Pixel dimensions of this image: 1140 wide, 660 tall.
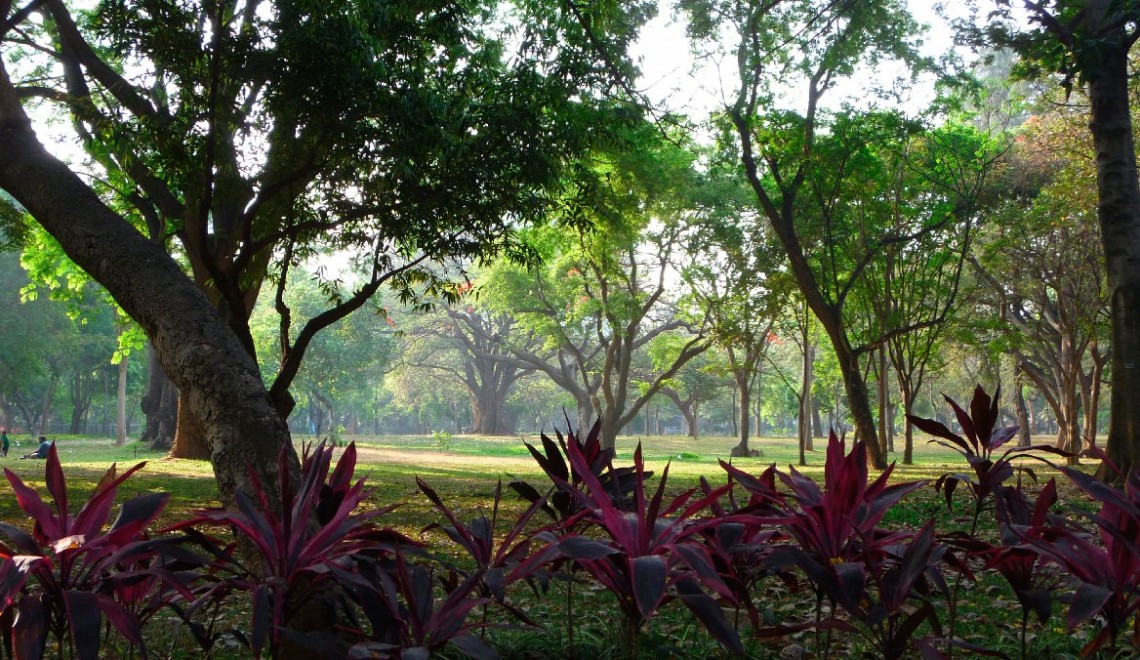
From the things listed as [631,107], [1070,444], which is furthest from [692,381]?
[631,107]

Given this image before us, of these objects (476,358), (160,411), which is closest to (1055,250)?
(160,411)

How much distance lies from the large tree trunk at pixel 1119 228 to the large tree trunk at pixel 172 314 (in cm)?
897

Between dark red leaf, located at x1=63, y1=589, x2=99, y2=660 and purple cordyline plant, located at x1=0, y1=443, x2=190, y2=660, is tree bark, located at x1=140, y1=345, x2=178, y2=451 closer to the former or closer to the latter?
purple cordyline plant, located at x1=0, y1=443, x2=190, y2=660

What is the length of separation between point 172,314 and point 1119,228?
9525mm

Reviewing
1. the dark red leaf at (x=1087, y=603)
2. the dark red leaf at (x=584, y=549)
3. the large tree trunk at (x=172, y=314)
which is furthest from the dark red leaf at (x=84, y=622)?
the dark red leaf at (x=1087, y=603)

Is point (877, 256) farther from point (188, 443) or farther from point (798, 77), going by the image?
point (188, 443)

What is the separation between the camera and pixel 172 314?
3492mm

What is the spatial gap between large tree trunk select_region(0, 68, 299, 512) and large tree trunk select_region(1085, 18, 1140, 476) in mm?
8970

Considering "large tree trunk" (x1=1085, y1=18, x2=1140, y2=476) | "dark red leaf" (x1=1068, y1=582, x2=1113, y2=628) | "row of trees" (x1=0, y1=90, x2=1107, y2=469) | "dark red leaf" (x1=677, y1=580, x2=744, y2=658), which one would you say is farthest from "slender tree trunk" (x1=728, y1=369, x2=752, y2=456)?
"dark red leaf" (x1=677, y1=580, x2=744, y2=658)

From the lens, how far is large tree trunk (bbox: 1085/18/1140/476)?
29.5ft

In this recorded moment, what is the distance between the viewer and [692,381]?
52.9m

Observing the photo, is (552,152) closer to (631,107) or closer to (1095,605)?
(631,107)

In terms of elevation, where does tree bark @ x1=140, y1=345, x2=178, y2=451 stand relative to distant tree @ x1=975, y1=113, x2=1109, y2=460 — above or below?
below

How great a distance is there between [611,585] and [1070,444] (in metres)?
26.2
